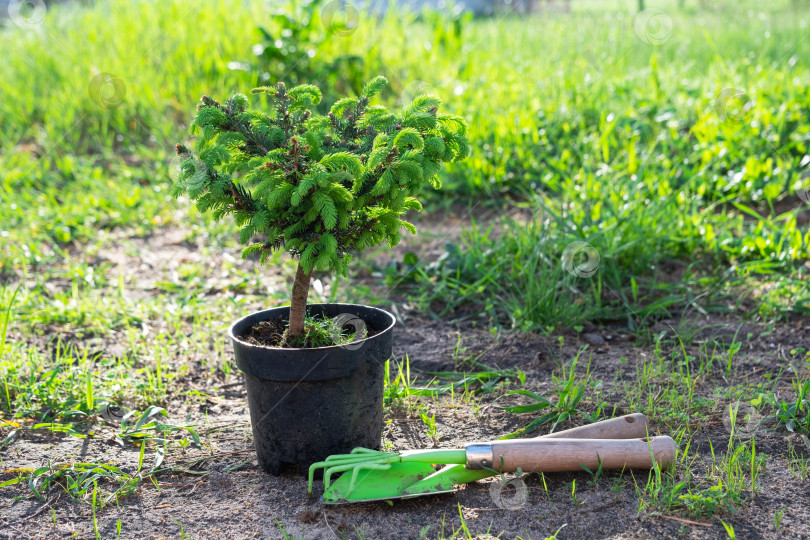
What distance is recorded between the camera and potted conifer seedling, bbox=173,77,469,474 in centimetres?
184

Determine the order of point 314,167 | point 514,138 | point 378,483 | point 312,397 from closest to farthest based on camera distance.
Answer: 1. point 314,167
2. point 378,483
3. point 312,397
4. point 514,138

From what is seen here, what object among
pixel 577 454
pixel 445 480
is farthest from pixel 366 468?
pixel 577 454

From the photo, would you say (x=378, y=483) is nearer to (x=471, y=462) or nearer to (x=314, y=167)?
(x=471, y=462)

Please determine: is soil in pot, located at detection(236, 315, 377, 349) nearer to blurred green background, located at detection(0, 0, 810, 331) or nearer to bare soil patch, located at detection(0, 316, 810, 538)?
bare soil patch, located at detection(0, 316, 810, 538)

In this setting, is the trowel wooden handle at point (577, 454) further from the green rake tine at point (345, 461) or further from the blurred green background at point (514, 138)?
the blurred green background at point (514, 138)

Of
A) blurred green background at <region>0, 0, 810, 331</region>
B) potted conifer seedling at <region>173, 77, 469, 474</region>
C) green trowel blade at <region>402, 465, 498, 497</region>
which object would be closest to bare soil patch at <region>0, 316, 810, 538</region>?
green trowel blade at <region>402, 465, 498, 497</region>

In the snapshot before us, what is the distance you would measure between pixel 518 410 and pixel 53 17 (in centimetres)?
797

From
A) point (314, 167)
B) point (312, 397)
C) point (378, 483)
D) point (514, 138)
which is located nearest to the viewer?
point (314, 167)

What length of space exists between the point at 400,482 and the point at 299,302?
60 cm

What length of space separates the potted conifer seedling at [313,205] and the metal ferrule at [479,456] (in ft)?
1.20

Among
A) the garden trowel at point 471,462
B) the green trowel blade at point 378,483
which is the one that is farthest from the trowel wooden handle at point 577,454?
the green trowel blade at point 378,483

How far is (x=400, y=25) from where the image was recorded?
7.58 metres

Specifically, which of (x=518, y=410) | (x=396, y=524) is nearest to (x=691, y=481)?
(x=518, y=410)

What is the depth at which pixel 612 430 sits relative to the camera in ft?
6.74
